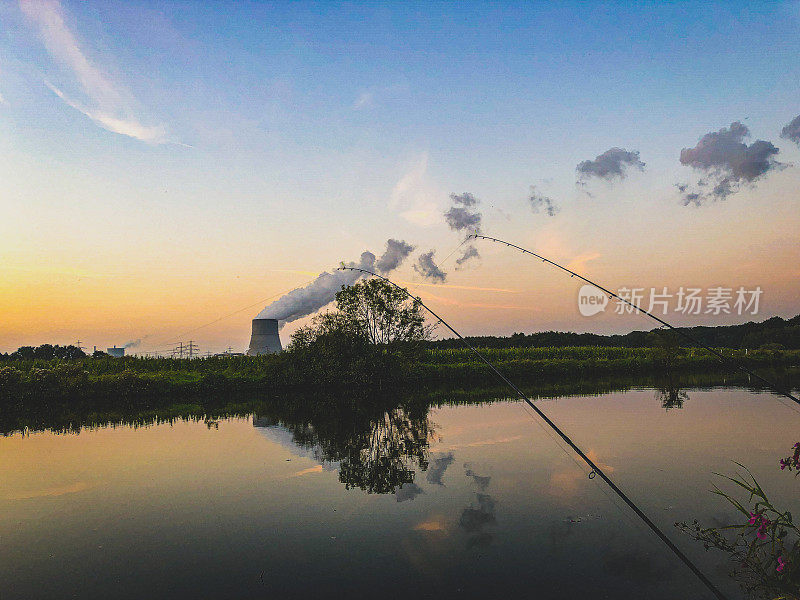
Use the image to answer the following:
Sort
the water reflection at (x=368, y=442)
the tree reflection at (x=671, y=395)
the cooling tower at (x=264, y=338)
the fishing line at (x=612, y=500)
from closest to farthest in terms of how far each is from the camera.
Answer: the fishing line at (x=612, y=500) → the water reflection at (x=368, y=442) → the tree reflection at (x=671, y=395) → the cooling tower at (x=264, y=338)

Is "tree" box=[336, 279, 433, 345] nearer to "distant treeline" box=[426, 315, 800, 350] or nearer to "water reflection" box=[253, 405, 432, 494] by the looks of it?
"water reflection" box=[253, 405, 432, 494]

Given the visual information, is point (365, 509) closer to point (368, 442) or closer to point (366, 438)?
point (368, 442)

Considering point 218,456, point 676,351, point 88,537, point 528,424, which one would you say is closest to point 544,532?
point 88,537

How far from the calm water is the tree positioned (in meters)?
13.0

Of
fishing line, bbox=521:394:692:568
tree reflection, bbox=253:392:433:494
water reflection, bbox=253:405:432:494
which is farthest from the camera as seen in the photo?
tree reflection, bbox=253:392:433:494

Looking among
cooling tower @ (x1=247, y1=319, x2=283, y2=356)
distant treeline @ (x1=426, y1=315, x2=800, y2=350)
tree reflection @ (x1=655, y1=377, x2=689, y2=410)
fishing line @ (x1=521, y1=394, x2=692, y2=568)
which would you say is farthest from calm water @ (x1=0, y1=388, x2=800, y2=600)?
distant treeline @ (x1=426, y1=315, x2=800, y2=350)

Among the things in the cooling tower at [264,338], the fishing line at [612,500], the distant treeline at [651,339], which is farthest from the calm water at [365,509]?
the distant treeline at [651,339]

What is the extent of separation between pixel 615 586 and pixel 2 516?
33.0 feet

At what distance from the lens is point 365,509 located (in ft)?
30.8

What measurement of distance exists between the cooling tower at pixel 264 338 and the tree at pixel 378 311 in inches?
548

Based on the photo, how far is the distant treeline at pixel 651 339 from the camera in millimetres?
57250

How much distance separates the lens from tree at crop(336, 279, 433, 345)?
30.2 m

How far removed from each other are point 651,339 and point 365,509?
51.8 m

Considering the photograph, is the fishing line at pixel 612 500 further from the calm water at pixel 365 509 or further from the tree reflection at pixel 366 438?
the tree reflection at pixel 366 438
